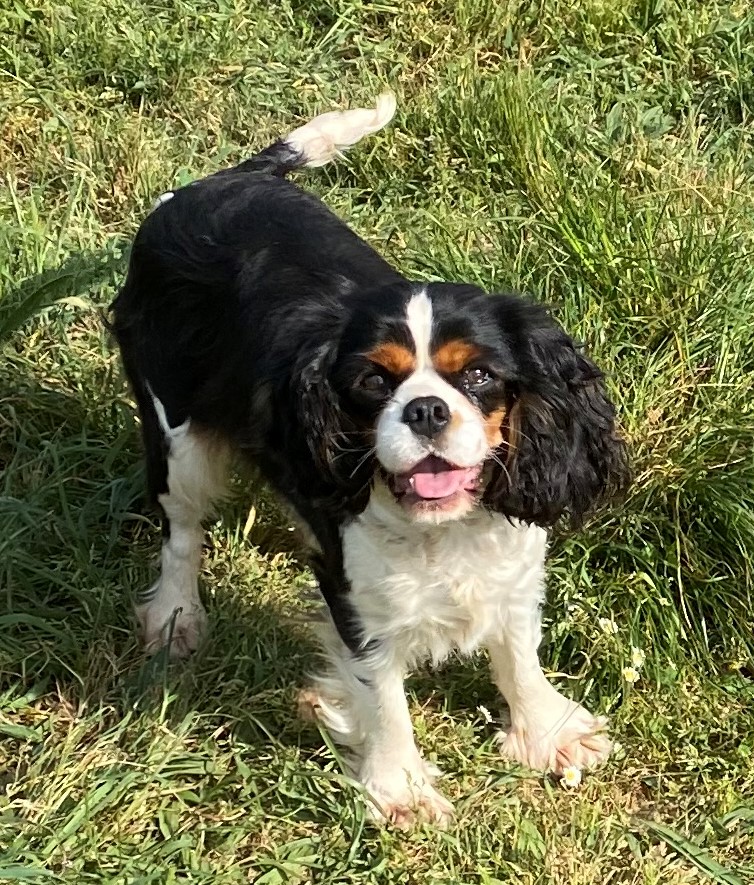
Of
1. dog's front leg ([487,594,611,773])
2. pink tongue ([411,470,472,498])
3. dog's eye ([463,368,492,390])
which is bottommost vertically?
dog's front leg ([487,594,611,773])

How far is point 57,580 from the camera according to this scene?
3217 mm

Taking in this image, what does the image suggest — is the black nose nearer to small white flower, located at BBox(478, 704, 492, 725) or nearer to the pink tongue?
the pink tongue

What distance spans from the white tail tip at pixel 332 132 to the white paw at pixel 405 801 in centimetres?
177

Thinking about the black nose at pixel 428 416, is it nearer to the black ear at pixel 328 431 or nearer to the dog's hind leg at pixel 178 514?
the black ear at pixel 328 431

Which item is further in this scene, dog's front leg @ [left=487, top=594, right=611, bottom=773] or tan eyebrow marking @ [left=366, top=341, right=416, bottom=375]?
dog's front leg @ [left=487, top=594, right=611, bottom=773]

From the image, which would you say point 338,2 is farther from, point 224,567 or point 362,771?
point 362,771

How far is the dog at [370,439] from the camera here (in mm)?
2238

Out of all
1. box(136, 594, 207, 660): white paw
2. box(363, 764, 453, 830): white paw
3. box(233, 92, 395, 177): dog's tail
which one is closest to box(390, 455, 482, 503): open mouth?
box(363, 764, 453, 830): white paw

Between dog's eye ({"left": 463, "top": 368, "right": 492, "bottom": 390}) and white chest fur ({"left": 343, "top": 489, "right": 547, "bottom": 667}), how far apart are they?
30 centimetres

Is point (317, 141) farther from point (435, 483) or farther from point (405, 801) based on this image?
point (405, 801)

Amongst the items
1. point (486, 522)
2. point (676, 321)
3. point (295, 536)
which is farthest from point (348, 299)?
point (676, 321)

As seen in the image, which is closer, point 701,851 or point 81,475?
point 701,851

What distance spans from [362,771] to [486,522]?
77 centimetres

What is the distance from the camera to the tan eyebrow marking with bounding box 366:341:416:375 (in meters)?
2.19
